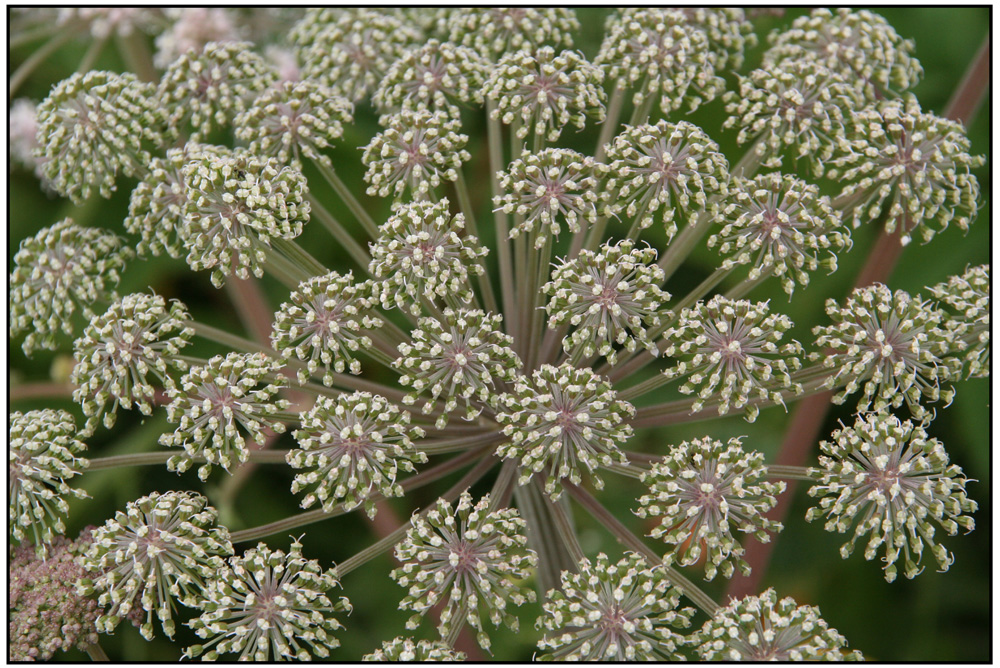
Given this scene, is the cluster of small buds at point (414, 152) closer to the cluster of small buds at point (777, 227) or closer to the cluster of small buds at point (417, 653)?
the cluster of small buds at point (777, 227)

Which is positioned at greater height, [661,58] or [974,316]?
[661,58]

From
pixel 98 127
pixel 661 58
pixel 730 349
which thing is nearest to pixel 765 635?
pixel 730 349

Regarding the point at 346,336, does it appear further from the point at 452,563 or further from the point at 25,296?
the point at 25,296

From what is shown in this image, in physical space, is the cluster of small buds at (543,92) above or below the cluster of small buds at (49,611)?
above

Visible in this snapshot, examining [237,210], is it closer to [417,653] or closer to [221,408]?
[221,408]

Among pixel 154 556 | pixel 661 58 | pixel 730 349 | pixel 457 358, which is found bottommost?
pixel 154 556

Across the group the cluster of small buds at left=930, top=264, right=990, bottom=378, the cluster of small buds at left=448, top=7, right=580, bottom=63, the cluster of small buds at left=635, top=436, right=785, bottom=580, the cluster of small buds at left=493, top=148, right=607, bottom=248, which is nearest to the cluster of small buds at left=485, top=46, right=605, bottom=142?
the cluster of small buds at left=493, top=148, right=607, bottom=248

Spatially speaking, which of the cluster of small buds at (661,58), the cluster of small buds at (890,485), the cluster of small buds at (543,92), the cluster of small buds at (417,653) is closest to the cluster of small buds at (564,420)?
the cluster of small buds at (417,653)
